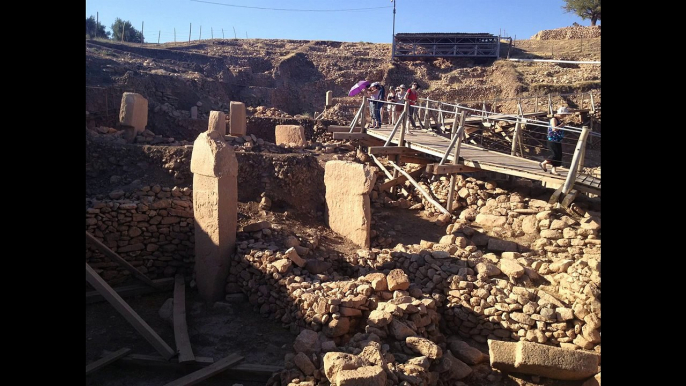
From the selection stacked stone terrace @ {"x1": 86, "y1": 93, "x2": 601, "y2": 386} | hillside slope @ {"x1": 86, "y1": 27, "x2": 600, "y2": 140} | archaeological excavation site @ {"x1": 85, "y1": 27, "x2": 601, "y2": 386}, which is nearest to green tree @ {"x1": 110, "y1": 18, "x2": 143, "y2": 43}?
hillside slope @ {"x1": 86, "y1": 27, "x2": 600, "y2": 140}

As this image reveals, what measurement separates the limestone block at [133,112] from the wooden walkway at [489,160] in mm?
5690

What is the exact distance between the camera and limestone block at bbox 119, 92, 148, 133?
514 inches

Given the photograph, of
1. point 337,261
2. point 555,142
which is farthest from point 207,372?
point 555,142

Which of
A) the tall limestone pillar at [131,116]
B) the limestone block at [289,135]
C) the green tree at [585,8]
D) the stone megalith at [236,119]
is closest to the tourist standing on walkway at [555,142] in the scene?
the limestone block at [289,135]

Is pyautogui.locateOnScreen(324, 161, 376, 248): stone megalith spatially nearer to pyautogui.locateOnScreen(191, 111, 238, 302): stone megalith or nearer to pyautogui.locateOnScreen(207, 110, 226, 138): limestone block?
pyautogui.locateOnScreen(191, 111, 238, 302): stone megalith

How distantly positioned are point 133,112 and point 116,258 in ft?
20.9

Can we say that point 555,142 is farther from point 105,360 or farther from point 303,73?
point 303,73

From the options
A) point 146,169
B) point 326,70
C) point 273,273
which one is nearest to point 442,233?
point 273,273

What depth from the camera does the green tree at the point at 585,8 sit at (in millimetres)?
38188

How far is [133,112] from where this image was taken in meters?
13.1

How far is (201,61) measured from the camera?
30.0m

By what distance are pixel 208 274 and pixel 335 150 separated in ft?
24.6

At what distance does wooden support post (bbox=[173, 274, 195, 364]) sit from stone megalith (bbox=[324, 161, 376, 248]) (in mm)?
2996

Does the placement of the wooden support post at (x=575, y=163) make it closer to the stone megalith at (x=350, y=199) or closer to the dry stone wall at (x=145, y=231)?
A: the stone megalith at (x=350, y=199)
